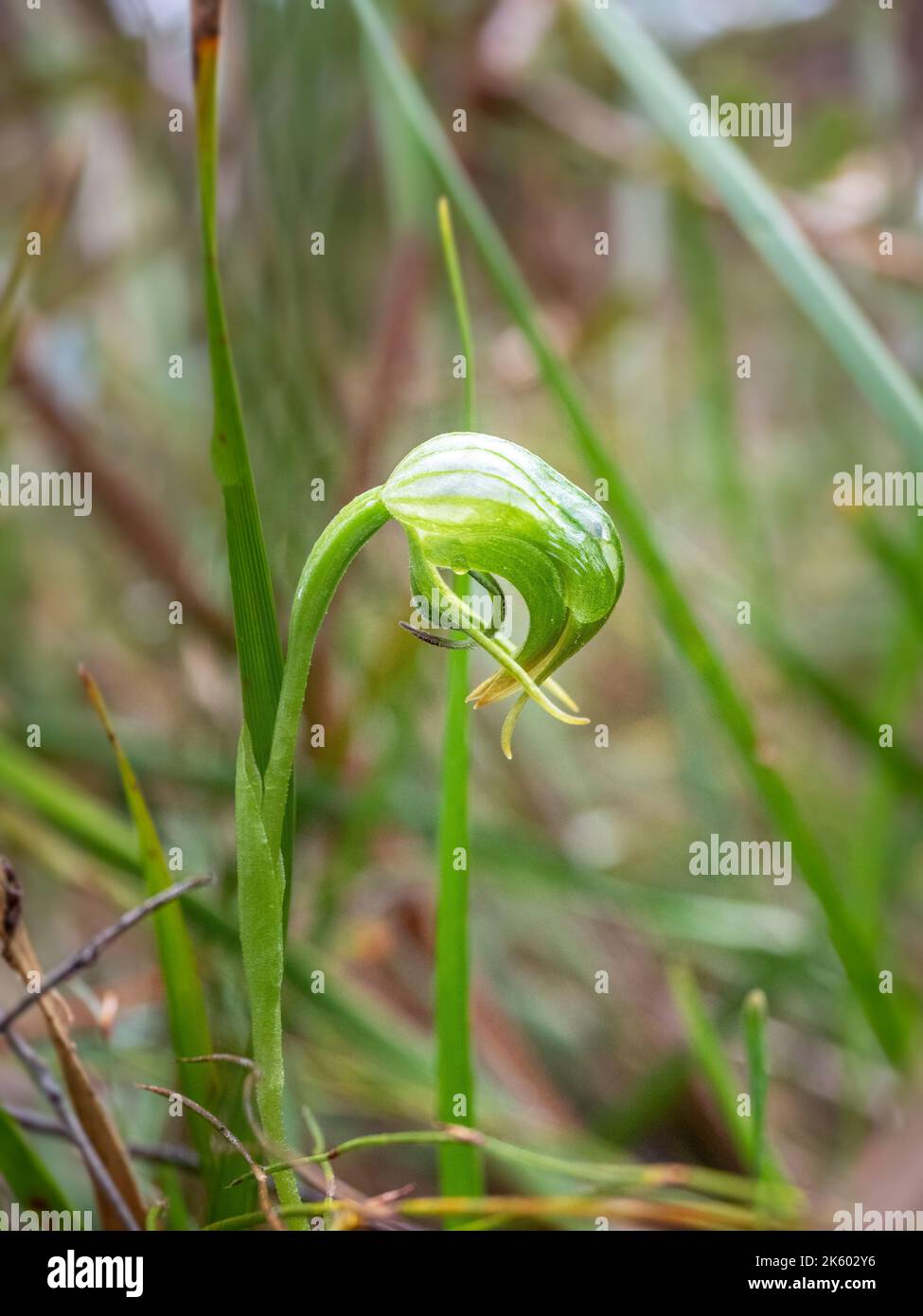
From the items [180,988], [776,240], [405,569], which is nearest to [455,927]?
[180,988]

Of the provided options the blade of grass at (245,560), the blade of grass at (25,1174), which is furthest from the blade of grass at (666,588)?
the blade of grass at (25,1174)

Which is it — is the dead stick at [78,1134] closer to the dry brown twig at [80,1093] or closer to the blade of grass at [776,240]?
the dry brown twig at [80,1093]

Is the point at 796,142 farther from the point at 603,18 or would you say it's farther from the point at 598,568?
the point at 598,568

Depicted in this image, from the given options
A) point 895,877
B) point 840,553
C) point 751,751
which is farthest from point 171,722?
point 840,553

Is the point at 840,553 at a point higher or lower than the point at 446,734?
higher

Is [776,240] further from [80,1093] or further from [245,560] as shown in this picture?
[80,1093]
